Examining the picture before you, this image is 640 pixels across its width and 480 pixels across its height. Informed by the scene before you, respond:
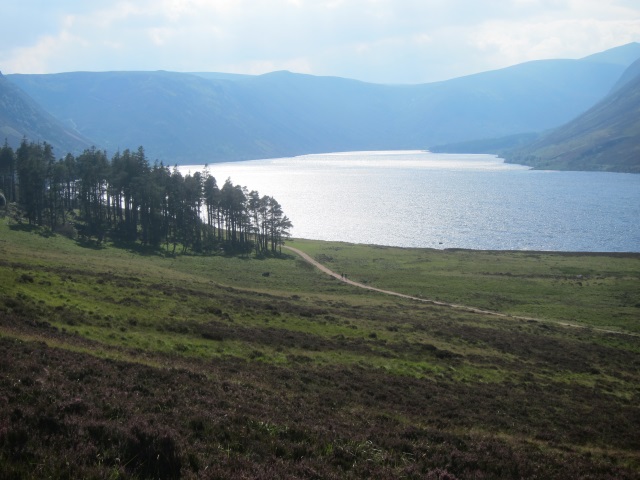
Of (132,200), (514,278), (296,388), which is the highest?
(132,200)

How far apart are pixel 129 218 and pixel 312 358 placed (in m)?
101

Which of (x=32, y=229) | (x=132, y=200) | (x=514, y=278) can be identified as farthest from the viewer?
(x=132, y=200)

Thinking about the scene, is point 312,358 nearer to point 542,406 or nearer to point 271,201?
point 542,406

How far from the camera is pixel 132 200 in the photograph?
12188 cm

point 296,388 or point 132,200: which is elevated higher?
point 132,200

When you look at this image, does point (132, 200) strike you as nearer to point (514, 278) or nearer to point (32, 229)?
point (32, 229)

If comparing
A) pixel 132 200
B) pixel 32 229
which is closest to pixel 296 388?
pixel 32 229

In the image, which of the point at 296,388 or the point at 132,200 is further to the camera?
the point at 132,200

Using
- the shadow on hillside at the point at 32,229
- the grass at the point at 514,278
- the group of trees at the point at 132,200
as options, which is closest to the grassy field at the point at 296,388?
the grass at the point at 514,278

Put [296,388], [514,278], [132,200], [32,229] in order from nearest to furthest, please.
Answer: [296,388]
[32,229]
[514,278]
[132,200]

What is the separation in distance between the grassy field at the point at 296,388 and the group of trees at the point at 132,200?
171ft

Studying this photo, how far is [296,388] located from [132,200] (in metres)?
106

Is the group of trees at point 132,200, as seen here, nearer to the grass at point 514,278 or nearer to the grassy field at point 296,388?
the grass at point 514,278

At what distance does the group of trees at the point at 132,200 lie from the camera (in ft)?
370
